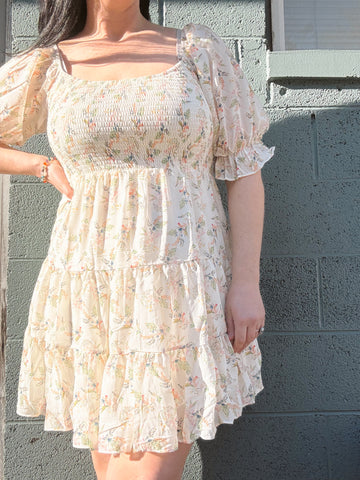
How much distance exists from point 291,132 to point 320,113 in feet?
0.45

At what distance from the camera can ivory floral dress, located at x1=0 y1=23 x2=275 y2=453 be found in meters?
1.36

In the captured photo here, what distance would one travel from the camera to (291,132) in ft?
7.12

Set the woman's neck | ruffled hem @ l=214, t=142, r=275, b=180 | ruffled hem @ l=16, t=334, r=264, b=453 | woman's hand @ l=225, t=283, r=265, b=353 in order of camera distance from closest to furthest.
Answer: ruffled hem @ l=16, t=334, r=264, b=453, woman's hand @ l=225, t=283, r=265, b=353, ruffled hem @ l=214, t=142, r=275, b=180, the woman's neck

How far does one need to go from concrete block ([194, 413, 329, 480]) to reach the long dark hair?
1.52m

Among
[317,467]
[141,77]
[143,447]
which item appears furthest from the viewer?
[317,467]

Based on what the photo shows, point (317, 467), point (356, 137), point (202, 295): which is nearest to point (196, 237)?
point (202, 295)

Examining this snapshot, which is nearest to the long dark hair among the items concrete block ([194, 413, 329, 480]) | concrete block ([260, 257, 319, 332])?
concrete block ([260, 257, 319, 332])

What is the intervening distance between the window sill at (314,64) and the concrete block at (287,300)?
0.77m

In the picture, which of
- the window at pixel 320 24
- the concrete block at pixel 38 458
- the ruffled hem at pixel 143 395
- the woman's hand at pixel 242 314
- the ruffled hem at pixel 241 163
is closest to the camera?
the ruffled hem at pixel 143 395

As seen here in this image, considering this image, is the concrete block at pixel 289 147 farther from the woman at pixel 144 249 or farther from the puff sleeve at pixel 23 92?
the puff sleeve at pixel 23 92

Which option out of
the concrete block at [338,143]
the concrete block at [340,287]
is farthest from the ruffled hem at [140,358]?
the concrete block at [338,143]

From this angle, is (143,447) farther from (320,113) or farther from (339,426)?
(320,113)

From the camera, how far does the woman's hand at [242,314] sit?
1.48 meters

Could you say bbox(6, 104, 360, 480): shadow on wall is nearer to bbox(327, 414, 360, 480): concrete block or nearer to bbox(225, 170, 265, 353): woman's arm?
bbox(327, 414, 360, 480): concrete block
